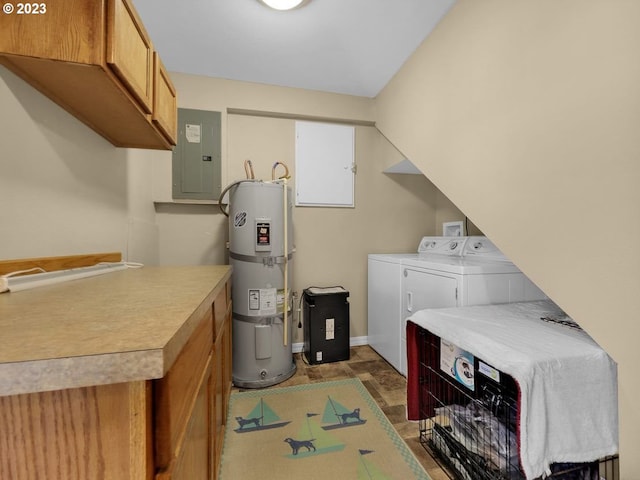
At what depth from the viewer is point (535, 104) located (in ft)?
3.84

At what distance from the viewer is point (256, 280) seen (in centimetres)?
204

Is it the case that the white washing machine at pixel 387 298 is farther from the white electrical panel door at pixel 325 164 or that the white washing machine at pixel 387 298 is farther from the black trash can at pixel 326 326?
the white electrical panel door at pixel 325 164

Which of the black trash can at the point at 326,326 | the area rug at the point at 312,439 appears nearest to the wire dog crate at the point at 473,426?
the area rug at the point at 312,439

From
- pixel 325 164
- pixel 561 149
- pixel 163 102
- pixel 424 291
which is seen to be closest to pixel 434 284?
pixel 424 291

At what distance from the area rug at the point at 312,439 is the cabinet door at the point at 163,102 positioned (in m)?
1.67

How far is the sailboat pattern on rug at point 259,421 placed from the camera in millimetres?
1586

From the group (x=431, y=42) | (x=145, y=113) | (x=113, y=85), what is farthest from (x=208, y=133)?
(x=431, y=42)

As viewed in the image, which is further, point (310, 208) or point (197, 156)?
point (310, 208)

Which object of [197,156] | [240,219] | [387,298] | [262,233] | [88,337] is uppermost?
[197,156]

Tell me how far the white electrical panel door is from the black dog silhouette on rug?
1810 mm

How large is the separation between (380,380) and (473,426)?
91 cm

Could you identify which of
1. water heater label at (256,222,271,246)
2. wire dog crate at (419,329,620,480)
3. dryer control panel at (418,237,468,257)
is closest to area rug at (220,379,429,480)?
wire dog crate at (419,329,620,480)

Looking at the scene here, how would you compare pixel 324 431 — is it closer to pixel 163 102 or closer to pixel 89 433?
pixel 89 433

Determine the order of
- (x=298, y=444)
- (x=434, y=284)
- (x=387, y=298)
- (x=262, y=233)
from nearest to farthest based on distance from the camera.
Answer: (x=298, y=444) < (x=434, y=284) < (x=262, y=233) < (x=387, y=298)
